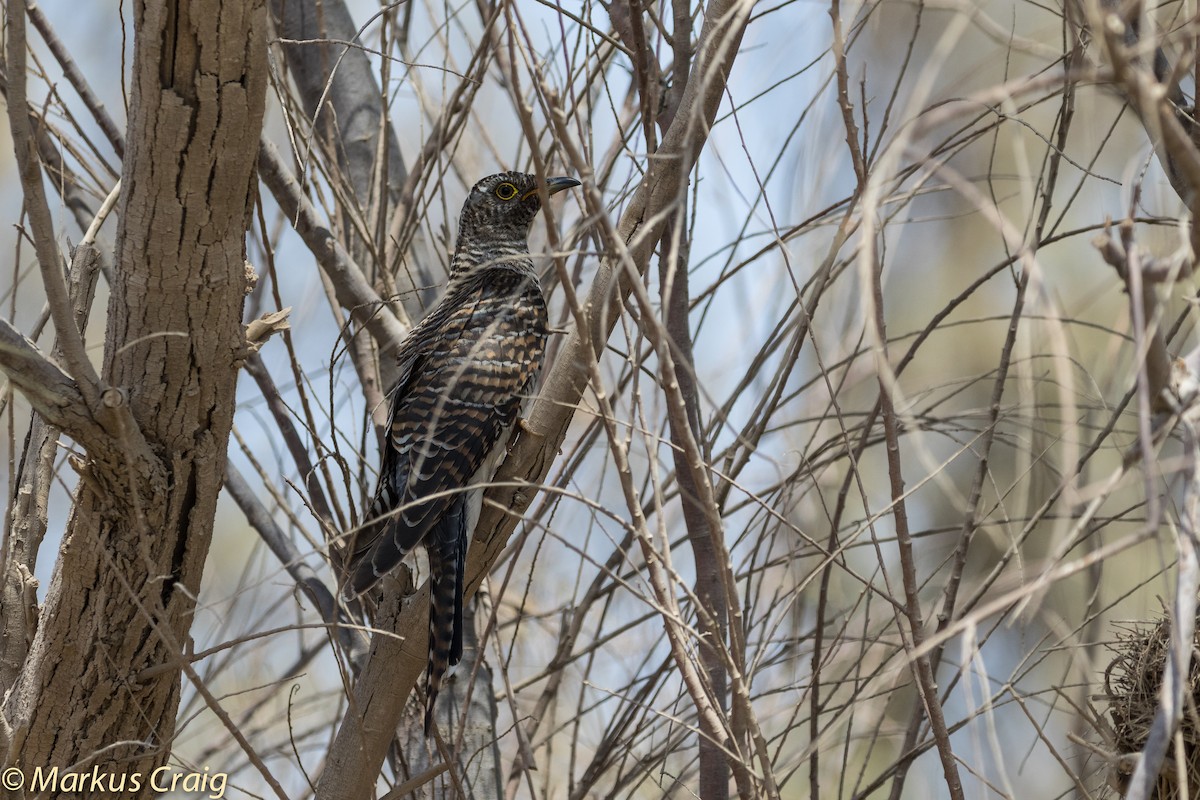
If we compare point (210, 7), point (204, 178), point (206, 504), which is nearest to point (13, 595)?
point (206, 504)

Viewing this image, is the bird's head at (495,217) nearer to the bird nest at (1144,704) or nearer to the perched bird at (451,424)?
the perched bird at (451,424)

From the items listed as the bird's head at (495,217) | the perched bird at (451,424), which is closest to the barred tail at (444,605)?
the perched bird at (451,424)

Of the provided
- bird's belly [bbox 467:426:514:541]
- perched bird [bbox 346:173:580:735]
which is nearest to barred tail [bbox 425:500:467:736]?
perched bird [bbox 346:173:580:735]

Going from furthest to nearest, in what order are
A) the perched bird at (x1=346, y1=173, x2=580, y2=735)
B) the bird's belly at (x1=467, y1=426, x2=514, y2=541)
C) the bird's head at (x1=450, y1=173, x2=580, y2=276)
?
1. the bird's head at (x1=450, y1=173, x2=580, y2=276)
2. the bird's belly at (x1=467, y1=426, x2=514, y2=541)
3. the perched bird at (x1=346, y1=173, x2=580, y2=735)

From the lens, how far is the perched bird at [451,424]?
9.60ft

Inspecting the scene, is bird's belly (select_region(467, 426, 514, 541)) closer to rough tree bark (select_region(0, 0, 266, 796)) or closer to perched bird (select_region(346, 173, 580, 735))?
perched bird (select_region(346, 173, 580, 735))

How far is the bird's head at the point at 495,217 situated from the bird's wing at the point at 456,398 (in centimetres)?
50

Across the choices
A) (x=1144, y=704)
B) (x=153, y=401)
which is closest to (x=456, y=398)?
(x=153, y=401)

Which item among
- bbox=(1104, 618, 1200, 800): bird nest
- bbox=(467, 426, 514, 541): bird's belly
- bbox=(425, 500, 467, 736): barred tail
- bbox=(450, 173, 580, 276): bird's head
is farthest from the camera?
bbox=(450, 173, 580, 276): bird's head

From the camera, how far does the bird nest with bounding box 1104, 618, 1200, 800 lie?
2.15m

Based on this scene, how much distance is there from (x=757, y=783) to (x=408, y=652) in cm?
121

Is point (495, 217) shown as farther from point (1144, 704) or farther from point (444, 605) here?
point (1144, 704)

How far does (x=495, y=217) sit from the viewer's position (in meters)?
4.33

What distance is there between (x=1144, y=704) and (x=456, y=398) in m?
2.09
